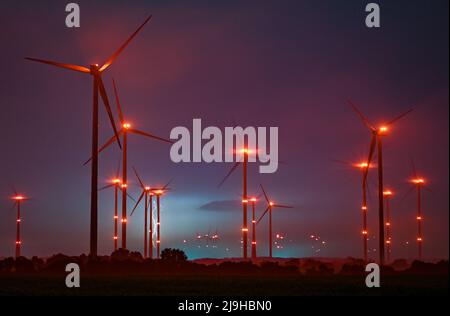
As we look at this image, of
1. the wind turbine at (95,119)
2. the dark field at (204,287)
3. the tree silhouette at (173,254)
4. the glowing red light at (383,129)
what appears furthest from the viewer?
the tree silhouette at (173,254)

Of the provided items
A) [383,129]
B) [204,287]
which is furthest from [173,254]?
[204,287]

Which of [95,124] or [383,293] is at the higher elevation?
[95,124]

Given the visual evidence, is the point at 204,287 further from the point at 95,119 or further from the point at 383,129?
the point at 383,129

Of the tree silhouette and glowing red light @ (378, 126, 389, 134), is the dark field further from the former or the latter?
the tree silhouette

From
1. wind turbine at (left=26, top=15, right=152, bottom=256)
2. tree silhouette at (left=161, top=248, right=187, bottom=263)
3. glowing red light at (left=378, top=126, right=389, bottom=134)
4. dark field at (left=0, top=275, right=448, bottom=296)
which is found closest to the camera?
dark field at (left=0, top=275, right=448, bottom=296)

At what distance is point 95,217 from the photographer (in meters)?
57.7

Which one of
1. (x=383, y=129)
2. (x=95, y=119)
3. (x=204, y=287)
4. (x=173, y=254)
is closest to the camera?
(x=204, y=287)

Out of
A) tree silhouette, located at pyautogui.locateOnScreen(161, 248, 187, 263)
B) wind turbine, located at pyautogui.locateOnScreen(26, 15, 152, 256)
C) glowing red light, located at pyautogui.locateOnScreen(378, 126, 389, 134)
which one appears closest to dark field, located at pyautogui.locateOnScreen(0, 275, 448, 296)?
wind turbine, located at pyautogui.locateOnScreen(26, 15, 152, 256)

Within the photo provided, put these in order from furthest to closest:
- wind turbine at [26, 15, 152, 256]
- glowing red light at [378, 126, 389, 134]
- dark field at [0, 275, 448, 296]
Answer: glowing red light at [378, 126, 389, 134] < wind turbine at [26, 15, 152, 256] < dark field at [0, 275, 448, 296]

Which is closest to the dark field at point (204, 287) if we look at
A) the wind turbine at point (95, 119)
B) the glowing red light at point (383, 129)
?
the wind turbine at point (95, 119)

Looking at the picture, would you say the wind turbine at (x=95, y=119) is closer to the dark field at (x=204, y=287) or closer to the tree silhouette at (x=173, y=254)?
the dark field at (x=204, y=287)

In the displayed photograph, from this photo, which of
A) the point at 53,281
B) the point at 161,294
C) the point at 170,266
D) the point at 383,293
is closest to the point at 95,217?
the point at 170,266
